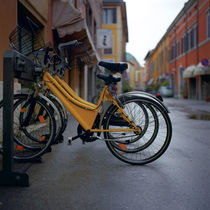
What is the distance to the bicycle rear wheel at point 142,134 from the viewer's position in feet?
11.3

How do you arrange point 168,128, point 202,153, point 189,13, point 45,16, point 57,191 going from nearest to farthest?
point 57,191, point 168,128, point 202,153, point 45,16, point 189,13

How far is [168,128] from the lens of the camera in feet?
11.2

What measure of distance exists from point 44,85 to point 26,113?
386mm

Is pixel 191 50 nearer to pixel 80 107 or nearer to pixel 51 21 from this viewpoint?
pixel 51 21

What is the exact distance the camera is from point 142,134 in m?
3.65

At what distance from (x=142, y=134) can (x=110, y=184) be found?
101 cm

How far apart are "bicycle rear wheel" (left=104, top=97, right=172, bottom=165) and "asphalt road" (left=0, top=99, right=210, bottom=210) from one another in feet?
0.52

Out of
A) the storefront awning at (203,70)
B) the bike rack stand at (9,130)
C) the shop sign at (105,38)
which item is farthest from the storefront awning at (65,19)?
the storefront awning at (203,70)

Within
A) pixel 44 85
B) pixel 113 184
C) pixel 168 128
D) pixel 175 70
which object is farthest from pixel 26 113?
pixel 175 70

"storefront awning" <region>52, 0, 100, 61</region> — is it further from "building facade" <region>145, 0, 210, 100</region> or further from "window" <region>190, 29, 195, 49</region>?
"window" <region>190, 29, 195, 49</region>

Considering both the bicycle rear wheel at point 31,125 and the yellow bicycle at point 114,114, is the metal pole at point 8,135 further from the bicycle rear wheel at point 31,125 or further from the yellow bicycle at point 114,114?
the yellow bicycle at point 114,114

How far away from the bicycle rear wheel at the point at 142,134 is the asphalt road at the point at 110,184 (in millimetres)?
157

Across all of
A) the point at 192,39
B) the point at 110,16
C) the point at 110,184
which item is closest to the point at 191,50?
the point at 192,39

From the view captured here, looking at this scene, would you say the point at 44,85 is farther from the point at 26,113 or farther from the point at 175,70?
the point at 175,70
